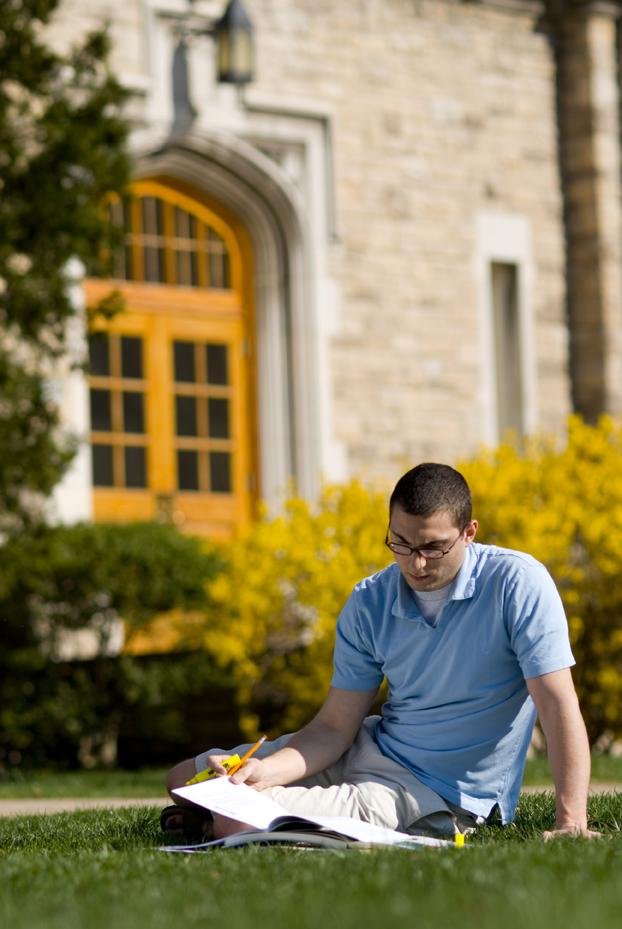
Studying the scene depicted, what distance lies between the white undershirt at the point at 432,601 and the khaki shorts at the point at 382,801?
1.47ft

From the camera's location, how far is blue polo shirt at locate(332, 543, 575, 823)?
5.02m

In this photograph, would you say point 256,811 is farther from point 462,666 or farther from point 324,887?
point 324,887

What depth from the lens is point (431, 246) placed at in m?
15.1

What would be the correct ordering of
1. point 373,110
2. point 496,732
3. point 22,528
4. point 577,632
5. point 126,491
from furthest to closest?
point 373,110 < point 126,491 < point 22,528 < point 577,632 < point 496,732

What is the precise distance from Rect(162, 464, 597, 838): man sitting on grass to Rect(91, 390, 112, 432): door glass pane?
8388mm

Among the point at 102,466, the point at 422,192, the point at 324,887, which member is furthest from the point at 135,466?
the point at 324,887

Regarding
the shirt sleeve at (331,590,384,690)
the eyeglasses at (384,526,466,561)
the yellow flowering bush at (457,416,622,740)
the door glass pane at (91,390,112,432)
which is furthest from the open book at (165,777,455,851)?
the door glass pane at (91,390,112,432)

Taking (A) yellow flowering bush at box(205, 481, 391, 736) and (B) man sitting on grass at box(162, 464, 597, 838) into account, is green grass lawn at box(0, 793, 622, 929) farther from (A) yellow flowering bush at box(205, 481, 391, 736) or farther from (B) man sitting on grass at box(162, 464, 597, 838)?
(A) yellow flowering bush at box(205, 481, 391, 736)

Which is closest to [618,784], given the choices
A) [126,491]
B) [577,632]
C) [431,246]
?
[577,632]

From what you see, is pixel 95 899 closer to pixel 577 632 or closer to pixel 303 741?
pixel 303 741

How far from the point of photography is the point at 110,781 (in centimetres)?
1042

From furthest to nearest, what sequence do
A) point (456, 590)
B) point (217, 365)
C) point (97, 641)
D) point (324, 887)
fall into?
1. point (217, 365)
2. point (97, 641)
3. point (456, 590)
4. point (324, 887)

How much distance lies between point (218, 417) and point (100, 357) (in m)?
1.20

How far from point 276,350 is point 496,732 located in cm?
953
